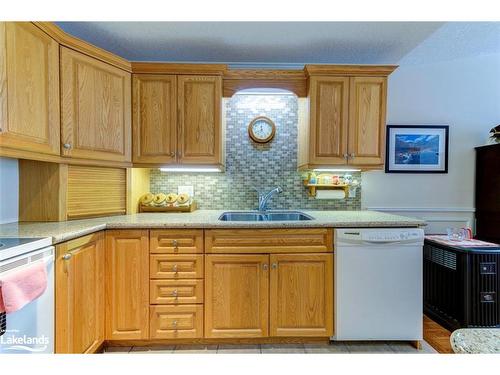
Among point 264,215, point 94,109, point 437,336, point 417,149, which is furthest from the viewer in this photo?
point 417,149

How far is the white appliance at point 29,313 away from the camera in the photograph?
107cm

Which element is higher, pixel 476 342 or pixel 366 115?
pixel 366 115

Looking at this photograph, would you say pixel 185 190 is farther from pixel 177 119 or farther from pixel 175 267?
pixel 175 267

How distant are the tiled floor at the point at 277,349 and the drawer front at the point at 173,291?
1.10ft

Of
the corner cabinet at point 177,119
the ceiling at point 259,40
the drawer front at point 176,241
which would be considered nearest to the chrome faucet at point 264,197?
the corner cabinet at point 177,119

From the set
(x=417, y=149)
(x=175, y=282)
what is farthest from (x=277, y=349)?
(x=417, y=149)

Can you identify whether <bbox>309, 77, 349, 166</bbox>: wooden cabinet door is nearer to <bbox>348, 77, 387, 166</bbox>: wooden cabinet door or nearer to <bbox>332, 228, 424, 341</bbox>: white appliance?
<bbox>348, 77, 387, 166</bbox>: wooden cabinet door

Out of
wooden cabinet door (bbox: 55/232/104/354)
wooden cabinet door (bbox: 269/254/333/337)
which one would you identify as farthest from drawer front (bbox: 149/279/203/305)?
wooden cabinet door (bbox: 269/254/333/337)

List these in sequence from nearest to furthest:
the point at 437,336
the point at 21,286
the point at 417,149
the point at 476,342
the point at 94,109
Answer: the point at 476,342 → the point at 21,286 → the point at 94,109 → the point at 437,336 → the point at 417,149

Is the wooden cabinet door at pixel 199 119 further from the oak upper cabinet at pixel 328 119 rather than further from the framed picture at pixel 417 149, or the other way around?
the framed picture at pixel 417 149

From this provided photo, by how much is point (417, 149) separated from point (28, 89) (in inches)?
121

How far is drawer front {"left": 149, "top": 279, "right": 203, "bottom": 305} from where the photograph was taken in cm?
181

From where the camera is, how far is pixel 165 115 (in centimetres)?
217

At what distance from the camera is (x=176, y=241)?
71.1 inches
